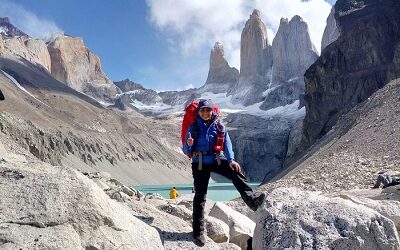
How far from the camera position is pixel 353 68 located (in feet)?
242

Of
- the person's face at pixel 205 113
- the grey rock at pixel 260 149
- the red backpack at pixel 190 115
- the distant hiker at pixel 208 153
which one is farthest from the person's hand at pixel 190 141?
the grey rock at pixel 260 149

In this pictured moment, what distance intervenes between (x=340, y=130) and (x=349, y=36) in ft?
106

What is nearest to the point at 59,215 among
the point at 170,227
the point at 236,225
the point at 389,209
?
the point at 170,227

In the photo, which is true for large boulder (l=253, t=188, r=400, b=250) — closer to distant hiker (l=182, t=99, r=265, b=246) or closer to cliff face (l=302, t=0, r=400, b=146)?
distant hiker (l=182, t=99, r=265, b=246)

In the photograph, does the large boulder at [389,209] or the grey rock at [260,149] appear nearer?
the large boulder at [389,209]

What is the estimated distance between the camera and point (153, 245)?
17.7ft

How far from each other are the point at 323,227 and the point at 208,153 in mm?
2126

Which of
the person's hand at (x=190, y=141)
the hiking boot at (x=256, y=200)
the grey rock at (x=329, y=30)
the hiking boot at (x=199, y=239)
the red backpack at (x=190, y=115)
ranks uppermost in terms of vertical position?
the grey rock at (x=329, y=30)

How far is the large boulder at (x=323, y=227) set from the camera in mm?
5250

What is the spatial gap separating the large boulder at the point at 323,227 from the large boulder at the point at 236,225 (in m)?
1.96

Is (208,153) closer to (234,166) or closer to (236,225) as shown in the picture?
(234,166)

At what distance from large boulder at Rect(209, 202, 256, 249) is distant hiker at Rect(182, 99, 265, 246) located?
1.12 metres

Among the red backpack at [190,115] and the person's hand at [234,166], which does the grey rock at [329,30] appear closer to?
the red backpack at [190,115]

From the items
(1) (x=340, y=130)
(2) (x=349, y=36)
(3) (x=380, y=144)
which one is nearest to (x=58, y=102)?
(2) (x=349, y=36)
